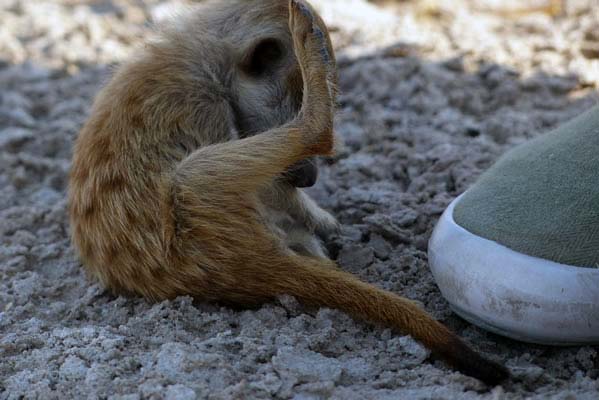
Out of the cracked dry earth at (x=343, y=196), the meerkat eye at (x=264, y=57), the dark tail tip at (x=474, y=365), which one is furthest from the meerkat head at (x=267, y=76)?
the dark tail tip at (x=474, y=365)

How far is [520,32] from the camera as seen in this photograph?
507cm

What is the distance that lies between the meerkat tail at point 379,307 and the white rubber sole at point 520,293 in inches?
5.9

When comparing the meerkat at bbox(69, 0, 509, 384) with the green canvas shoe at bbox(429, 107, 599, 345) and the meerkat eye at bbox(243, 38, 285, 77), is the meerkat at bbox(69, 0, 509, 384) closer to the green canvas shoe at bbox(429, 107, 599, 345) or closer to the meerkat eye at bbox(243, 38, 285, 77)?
the meerkat eye at bbox(243, 38, 285, 77)

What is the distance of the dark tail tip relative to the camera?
2.21 meters

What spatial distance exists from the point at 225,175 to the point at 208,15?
917 millimetres

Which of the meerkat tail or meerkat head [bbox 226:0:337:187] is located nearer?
the meerkat tail

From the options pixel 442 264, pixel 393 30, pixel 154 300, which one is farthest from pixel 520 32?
pixel 154 300

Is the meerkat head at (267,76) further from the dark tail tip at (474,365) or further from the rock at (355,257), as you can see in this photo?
the dark tail tip at (474,365)

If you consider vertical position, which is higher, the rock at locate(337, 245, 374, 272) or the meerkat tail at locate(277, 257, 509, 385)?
the meerkat tail at locate(277, 257, 509, 385)

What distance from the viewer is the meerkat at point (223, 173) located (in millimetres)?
2619

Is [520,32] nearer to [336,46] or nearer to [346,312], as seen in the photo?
[336,46]

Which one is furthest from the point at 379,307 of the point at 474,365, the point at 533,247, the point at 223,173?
the point at 223,173

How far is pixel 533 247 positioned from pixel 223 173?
1.02 metres

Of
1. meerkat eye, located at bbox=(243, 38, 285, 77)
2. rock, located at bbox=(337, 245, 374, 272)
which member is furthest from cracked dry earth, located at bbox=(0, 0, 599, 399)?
meerkat eye, located at bbox=(243, 38, 285, 77)
